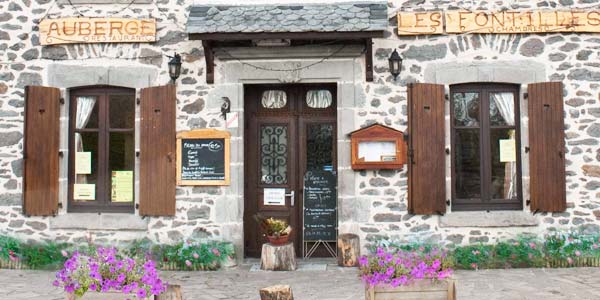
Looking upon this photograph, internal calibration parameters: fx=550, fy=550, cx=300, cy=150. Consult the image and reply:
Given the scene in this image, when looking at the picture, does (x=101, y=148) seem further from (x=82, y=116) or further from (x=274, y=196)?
(x=274, y=196)

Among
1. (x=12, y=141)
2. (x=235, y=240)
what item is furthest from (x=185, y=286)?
(x=12, y=141)

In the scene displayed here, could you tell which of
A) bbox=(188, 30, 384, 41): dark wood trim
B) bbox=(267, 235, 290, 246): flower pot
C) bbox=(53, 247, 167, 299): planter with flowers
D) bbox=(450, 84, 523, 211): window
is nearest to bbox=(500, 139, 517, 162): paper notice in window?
bbox=(450, 84, 523, 211): window

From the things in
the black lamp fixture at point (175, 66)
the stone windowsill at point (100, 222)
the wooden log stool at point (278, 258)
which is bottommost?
the wooden log stool at point (278, 258)

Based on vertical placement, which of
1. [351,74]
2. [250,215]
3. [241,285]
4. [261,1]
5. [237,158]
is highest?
[261,1]

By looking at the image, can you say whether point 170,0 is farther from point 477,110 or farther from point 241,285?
point 477,110

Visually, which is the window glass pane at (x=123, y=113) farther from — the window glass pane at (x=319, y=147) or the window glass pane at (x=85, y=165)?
the window glass pane at (x=319, y=147)

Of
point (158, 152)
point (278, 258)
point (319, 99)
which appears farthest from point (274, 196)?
point (158, 152)

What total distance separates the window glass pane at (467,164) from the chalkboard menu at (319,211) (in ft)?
5.51

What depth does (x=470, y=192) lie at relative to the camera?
23.8 ft

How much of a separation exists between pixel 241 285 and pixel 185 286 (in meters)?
0.61

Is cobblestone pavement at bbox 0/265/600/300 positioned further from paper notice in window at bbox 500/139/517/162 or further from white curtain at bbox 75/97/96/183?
white curtain at bbox 75/97/96/183

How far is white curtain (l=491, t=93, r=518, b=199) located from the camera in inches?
283

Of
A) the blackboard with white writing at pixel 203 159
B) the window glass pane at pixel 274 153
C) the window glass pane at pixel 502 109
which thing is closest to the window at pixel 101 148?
the blackboard with white writing at pixel 203 159

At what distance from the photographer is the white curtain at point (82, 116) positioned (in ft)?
24.4
